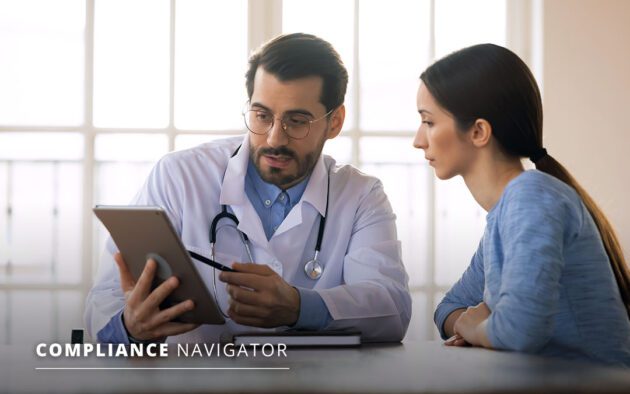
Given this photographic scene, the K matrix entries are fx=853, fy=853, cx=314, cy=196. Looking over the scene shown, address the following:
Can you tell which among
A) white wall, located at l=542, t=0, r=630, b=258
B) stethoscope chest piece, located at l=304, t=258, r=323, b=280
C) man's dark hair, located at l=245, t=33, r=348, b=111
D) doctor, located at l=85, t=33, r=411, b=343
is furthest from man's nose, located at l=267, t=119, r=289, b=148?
white wall, located at l=542, t=0, r=630, b=258

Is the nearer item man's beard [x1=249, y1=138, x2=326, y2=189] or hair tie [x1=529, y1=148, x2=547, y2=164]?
hair tie [x1=529, y1=148, x2=547, y2=164]

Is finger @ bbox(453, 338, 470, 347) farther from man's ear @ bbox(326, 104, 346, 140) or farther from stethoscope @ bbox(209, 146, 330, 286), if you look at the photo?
man's ear @ bbox(326, 104, 346, 140)

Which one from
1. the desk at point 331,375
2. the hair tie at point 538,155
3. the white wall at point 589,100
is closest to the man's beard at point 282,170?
the hair tie at point 538,155

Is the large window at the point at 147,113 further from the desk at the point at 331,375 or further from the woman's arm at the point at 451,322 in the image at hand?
the desk at the point at 331,375

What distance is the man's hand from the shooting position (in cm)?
174

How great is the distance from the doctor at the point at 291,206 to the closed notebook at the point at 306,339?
0.34m

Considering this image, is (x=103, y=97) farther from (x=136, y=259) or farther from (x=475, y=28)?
(x=136, y=259)

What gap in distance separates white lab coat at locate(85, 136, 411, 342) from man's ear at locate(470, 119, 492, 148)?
0.45m

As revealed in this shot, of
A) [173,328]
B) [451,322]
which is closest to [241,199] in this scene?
[173,328]

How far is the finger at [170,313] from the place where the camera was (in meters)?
1.63

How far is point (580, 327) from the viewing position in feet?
4.98

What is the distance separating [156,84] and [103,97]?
218mm

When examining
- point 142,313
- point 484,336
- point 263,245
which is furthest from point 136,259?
point 484,336

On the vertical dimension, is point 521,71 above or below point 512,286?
above
